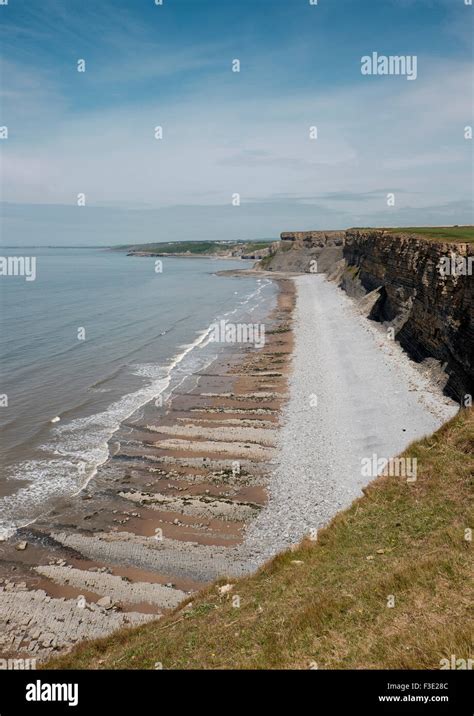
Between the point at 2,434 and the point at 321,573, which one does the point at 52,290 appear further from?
the point at 321,573

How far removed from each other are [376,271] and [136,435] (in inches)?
1654

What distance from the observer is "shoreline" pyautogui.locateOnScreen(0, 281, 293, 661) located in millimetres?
12633

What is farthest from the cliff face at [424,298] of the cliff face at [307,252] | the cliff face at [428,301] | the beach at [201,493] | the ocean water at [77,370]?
the cliff face at [307,252]

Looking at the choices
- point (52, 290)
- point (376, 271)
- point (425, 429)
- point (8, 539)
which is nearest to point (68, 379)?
point (8, 539)

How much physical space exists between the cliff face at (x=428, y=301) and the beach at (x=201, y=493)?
6.32 ft

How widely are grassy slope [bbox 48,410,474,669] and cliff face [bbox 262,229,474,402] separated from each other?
15.0 m

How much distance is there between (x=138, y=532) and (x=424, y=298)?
27102 mm

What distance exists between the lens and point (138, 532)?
16188 mm

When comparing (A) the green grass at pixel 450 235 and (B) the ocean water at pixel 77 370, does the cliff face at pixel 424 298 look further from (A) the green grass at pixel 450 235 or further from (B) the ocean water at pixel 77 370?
(B) the ocean water at pixel 77 370

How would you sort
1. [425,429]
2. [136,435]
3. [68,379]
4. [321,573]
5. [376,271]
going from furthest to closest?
1. [376,271]
2. [68,379]
3. [136,435]
4. [425,429]
5. [321,573]

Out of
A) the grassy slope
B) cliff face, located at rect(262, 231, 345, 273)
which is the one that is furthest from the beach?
cliff face, located at rect(262, 231, 345, 273)

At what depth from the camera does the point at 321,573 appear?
10328 mm

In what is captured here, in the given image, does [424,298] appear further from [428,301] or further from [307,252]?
[307,252]

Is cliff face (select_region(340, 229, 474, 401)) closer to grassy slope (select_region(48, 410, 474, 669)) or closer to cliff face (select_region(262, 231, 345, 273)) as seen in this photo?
grassy slope (select_region(48, 410, 474, 669))
